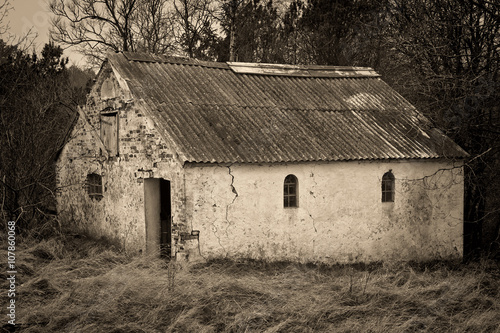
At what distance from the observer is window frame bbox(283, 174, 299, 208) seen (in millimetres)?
12148

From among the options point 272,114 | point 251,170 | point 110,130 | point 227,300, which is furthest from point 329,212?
point 110,130

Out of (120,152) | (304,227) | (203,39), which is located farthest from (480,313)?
(203,39)

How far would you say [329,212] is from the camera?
12438 mm

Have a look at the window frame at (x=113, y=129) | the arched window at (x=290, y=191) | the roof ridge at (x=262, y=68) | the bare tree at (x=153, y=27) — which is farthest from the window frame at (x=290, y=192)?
the bare tree at (x=153, y=27)

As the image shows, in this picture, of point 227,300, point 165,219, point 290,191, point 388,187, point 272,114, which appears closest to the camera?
point 227,300

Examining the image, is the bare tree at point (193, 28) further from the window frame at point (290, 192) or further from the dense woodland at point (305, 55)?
the window frame at point (290, 192)

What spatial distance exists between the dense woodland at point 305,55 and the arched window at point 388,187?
1.96m

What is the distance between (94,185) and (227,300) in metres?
6.84

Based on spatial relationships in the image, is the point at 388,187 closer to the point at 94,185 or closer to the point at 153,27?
the point at 94,185

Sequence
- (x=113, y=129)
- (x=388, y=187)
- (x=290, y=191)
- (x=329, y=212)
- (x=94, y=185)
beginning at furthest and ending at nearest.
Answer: (x=94, y=185)
(x=388, y=187)
(x=113, y=129)
(x=329, y=212)
(x=290, y=191)

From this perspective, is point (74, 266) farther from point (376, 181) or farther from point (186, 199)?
point (376, 181)

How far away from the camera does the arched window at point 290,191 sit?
1216 centimetres

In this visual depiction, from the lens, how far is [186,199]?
10.9 m

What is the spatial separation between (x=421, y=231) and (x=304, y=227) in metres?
3.53
